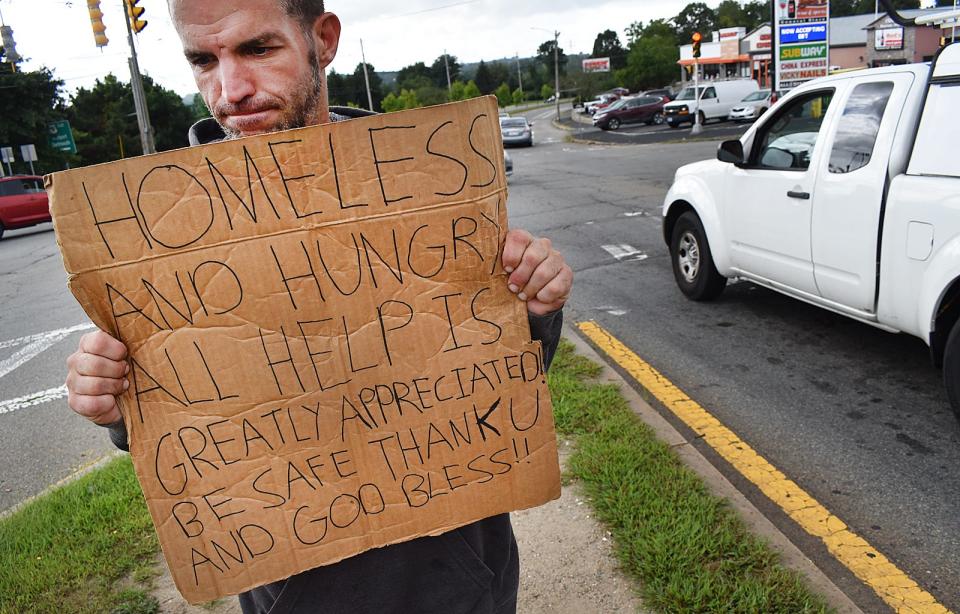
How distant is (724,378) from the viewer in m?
4.71

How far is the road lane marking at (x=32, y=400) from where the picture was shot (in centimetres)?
557

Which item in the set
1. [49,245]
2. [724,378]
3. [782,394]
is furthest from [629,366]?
[49,245]

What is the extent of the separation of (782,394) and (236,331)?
3.80 metres

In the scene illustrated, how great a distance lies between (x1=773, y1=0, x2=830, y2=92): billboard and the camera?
18312 mm

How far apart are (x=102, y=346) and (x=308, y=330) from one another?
356mm

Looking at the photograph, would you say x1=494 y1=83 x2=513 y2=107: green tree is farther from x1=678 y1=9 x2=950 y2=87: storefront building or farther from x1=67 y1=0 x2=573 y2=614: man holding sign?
x1=67 y1=0 x2=573 y2=614: man holding sign

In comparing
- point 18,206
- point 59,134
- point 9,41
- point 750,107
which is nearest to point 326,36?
point 18,206

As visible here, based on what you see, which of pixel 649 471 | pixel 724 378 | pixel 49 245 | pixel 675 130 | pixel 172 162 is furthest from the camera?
pixel 675 130

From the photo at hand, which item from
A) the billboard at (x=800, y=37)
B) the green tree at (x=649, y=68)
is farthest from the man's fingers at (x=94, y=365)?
the green tree at (x=649, y=68)

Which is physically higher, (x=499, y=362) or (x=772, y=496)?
(x=499, y=362)

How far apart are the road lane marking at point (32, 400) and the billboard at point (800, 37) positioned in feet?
57.1

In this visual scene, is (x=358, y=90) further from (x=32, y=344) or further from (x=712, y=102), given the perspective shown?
(x=32, y=344)

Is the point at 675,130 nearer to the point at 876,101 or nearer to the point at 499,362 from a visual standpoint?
the point at 876,101

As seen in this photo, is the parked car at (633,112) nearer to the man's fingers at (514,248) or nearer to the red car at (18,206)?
the red car at (18,206)
